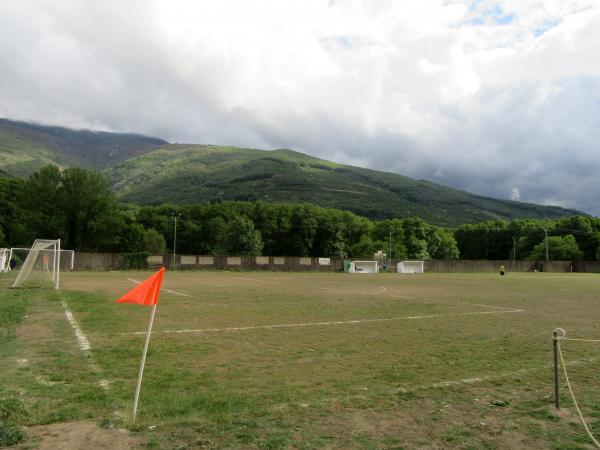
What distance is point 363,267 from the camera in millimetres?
69812

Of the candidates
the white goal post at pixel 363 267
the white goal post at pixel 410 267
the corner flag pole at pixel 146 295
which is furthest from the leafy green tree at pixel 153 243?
the corner flag pole at pixel 146 295

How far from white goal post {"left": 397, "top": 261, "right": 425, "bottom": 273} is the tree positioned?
1867 inches

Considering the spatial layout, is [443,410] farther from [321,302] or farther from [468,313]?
[321,302]

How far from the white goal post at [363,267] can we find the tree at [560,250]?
55436mm

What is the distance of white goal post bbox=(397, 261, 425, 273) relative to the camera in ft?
235

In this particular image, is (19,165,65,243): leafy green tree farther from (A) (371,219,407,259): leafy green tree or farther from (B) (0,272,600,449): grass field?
(B) (0,272,600,449): grass field

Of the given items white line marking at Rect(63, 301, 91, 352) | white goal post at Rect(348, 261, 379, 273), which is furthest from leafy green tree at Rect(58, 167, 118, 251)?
white line marking at Rect(63, 301, 91, 352)

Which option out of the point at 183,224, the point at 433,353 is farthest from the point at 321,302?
the point at 183,224

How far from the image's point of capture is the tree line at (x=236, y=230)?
75812 mm

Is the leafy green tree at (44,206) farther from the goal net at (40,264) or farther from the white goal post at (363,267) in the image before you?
the white goal post at (363,267)

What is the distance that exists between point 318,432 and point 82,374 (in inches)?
166

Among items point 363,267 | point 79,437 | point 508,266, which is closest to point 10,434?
point 79,437

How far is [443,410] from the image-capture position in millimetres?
6016

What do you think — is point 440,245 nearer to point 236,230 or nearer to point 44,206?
point 236,230
